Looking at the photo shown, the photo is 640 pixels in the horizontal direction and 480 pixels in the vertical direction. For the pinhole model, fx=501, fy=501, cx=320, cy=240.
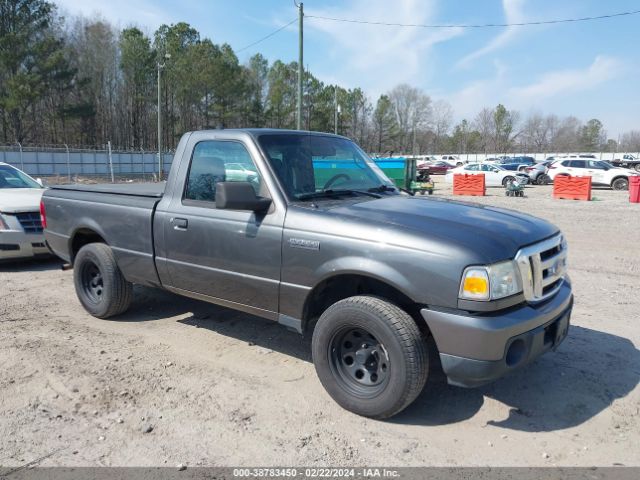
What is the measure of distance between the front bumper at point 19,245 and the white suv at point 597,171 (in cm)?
2536

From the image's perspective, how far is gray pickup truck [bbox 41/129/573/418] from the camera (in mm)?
3045

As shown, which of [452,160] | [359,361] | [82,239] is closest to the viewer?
[359,361]

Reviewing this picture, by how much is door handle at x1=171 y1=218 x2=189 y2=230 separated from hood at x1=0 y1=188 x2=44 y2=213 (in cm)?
447

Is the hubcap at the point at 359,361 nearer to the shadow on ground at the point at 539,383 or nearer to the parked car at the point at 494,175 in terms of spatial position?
the shadow on ground at the point at 539,383

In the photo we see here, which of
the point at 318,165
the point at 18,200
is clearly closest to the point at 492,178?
the point at 18,200

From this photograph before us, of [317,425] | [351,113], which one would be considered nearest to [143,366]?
[317,425]

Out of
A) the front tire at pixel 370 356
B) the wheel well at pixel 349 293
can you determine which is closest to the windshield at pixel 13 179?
the wheel well at pixel 349 293

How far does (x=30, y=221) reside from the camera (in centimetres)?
762

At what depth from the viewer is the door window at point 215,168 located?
408 centimetres

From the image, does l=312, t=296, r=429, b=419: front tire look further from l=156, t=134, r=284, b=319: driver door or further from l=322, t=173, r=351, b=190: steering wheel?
l=322, t=173, r=351, b=190: steering wheel

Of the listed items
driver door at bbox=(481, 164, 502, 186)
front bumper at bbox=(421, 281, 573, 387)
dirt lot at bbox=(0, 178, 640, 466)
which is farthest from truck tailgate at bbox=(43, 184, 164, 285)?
driver door at bbox=(481, 164, 502, 186)

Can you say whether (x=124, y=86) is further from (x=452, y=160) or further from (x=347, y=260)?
(x=347, y=260)

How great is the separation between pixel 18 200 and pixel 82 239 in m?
2.95

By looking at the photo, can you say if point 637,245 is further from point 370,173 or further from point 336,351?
point 336,351
